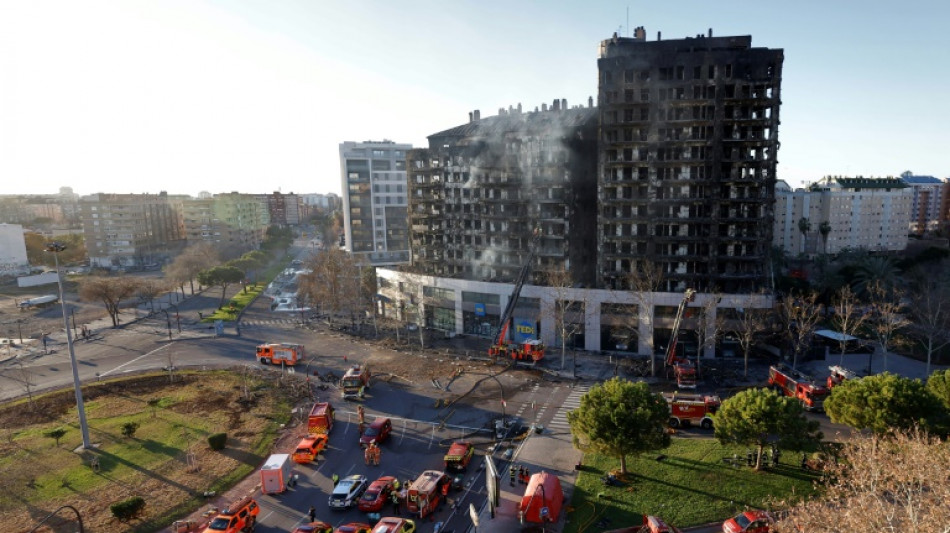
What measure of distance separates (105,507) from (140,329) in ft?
170

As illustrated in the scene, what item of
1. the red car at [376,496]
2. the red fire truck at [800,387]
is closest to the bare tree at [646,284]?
the red fire truck at [800,387]

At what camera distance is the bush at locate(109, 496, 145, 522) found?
2769 cm

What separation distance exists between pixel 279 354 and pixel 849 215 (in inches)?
5187

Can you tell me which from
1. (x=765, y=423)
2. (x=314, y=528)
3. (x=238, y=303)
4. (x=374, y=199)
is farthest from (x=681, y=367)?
(x=374, y=199)

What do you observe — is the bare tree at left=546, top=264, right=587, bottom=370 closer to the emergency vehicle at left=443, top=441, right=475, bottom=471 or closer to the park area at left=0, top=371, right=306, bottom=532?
the emergency vehicle at left=443, top=441, right=475, bottom=471

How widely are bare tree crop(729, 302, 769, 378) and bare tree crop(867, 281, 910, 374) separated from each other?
917cm

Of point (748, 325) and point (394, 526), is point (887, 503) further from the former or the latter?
point (748, 325)

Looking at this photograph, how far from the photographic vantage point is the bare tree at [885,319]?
45781 millimetres

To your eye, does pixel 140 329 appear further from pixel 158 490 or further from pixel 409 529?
pixel 409 529

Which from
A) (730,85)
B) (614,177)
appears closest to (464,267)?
(614,177)

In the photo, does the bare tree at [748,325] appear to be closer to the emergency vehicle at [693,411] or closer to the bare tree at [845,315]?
the bare tree at [845,315]

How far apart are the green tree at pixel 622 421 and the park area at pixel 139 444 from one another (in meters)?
22.8

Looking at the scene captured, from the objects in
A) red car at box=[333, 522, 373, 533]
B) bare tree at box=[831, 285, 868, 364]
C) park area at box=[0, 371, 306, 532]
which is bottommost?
park area at box=[0, 371, 306, 532]

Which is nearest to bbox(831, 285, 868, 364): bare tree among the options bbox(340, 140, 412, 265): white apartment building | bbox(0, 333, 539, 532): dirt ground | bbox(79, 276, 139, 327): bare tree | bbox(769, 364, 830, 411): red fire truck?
bbox(769, 364, 830, 411): red fire truck
